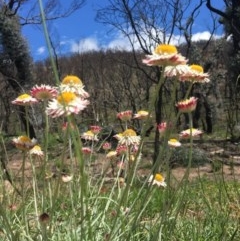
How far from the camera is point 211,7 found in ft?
55.5

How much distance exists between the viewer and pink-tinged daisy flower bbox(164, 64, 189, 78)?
131cm

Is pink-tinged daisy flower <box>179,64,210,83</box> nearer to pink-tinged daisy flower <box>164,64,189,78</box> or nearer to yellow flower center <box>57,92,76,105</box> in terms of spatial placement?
pink-tinged daisy flower <box>164,64,189,78</box>

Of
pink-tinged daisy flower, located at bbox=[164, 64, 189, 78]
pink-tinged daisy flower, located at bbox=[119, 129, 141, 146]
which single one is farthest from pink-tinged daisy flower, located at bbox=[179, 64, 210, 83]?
pink-tinged daisy flower, located at bbox=[119, 129, 141, 146]

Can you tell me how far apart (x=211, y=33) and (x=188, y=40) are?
2.38 metres

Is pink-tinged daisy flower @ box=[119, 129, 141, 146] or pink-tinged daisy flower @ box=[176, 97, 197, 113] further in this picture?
pink-tinged daisy flower @ box=[119, 129, 141, 146]

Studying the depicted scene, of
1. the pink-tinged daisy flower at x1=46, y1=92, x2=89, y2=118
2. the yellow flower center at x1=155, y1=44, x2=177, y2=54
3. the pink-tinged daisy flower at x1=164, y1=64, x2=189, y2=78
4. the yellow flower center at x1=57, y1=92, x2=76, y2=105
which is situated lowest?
the pink-tinged daisy flower at x1=46, y1=92, x2=89, y2=118

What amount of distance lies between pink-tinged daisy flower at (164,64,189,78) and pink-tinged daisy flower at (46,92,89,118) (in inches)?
9.1

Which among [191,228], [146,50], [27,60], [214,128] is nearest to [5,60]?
[27,60]

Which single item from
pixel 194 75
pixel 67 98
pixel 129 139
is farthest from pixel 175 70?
pixel 129 139

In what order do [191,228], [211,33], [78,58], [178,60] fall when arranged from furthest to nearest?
[78,58]
[211,33]
[191,228]
[178,60]

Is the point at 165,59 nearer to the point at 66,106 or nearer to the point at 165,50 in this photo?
the point at 165,50

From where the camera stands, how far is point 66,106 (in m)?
1.21

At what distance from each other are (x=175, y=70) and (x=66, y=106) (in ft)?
1.00

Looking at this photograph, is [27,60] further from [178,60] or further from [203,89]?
[178,60]
